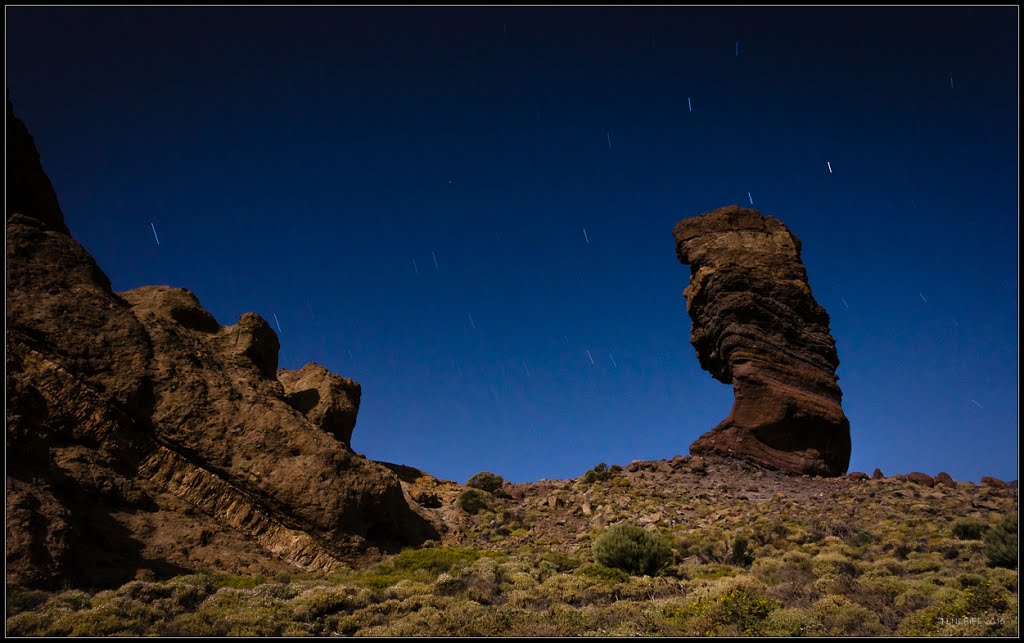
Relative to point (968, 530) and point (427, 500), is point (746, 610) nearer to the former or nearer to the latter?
point (968, 530)

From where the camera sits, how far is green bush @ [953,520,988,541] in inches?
590

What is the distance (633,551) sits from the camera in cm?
1508

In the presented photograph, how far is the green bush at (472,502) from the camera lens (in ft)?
84.0

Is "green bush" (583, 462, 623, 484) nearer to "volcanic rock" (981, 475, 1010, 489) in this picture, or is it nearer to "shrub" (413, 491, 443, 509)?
"shrub" (413, 491, 443, 509)

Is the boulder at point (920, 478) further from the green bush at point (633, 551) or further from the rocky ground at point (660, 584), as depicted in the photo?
the green bush at point (633, 551)

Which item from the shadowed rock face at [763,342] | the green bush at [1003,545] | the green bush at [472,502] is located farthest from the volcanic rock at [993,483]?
the green bush at [472,502]

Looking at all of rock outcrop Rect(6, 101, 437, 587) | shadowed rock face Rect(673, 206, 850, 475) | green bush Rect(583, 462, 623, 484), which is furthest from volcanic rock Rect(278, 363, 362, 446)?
shadowed rock face Rect(673, 206, 850, 475)

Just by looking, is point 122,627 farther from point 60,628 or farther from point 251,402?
point 251,402

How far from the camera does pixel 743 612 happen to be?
977 cm

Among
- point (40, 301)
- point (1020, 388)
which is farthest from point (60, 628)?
point (1020, 388)

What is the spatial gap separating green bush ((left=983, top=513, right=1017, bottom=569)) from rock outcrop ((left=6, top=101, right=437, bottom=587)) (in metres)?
17.6

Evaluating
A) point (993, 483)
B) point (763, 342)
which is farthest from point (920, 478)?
point (763, 342)

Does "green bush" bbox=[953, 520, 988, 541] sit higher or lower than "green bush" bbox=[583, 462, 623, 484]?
lower

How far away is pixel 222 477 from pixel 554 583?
1221cm
